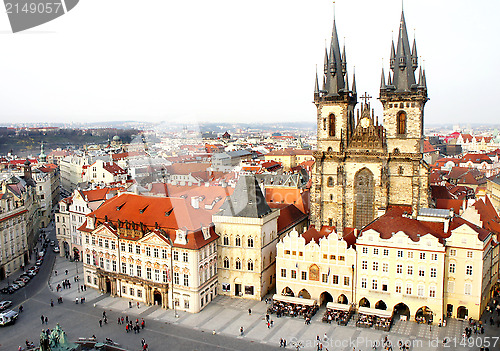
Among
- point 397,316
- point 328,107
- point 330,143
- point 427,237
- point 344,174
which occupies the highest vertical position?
point 328,107

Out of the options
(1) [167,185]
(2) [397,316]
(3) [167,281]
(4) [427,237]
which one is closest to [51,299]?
(3) [167,281]

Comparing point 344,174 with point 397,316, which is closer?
point 397,316

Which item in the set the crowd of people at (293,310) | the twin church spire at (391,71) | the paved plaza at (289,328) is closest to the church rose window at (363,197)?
the twin church spire at (391,71)

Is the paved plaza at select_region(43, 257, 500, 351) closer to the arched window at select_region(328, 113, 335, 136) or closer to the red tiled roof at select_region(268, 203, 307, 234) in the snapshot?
the red tiled roof at select_region(268, 203, 307, 234)

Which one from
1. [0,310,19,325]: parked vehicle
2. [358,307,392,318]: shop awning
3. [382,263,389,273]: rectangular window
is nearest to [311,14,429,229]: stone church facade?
[382,263,389,273]: rectangular window

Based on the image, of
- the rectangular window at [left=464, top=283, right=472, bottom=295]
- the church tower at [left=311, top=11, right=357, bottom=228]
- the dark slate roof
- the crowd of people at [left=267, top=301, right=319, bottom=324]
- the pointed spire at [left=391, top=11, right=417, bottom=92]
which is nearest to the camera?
the rectangular window at [left=464, top=283, right=472, bottom=295]

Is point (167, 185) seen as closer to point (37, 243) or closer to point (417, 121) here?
point (37, 243)

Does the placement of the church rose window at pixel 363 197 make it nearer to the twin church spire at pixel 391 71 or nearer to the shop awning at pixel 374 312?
the twin church spire at pixel 391 71
